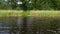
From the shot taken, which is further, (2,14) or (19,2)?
(19,2)

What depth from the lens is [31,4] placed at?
44.2 m

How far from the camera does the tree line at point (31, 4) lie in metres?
42.5

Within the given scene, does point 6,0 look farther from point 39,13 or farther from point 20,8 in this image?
point 39,13

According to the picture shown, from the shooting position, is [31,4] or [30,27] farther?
[31,4]

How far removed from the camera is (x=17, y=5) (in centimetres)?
4378

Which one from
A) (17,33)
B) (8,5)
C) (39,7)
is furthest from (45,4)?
(17,33)

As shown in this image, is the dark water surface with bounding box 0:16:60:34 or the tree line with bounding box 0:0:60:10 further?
the tree line with bounding box 0:0:60:10

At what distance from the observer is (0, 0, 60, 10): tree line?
139ft

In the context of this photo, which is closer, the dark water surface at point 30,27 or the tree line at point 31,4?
the dark water surface at point 30,27

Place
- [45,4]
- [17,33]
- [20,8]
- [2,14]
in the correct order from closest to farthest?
[17,33]
[2,14]
[20,8]
[45,4]

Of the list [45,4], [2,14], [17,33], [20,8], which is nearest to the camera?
[17,33]

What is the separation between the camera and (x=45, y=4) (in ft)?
148

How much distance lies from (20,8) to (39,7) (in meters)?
5.15

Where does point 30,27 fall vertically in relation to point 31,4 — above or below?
below
